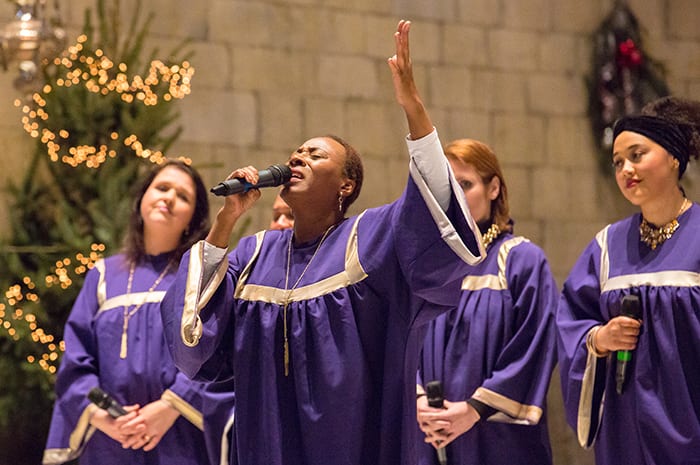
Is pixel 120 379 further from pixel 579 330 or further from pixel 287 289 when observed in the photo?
pixel 579 330

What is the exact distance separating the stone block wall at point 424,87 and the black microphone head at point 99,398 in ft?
7.42

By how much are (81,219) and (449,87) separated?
2.77 m

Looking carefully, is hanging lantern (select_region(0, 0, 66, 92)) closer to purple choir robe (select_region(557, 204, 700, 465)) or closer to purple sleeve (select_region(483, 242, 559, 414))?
purple sleeve (select_region(483, 242, 559, 414))

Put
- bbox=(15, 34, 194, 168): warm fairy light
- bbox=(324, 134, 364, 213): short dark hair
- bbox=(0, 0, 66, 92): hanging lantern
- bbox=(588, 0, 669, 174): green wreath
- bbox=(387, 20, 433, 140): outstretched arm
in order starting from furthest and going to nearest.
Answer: bbox=(588, 0, 669, 174): green wreath < bbox=(15, 34, 194, 168): warm fairy light < bbox=(0, 0, 66, 92): hanging lantern < bbox=(324, 134, 364, 213): short dark hair < bbox=(387, 20, 433, 140): outstretched arm

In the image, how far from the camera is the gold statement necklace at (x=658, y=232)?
13.0 feet

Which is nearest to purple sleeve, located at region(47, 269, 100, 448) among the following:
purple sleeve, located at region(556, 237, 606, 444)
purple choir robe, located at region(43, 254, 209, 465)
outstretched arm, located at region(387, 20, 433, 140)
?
purple choir robe, located at region(43, 254, 209, 465)

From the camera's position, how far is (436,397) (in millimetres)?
4117

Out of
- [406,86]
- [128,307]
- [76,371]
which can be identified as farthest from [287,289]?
[76,371]

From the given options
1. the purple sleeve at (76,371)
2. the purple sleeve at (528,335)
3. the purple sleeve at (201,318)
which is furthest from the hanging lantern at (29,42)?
the purple sleeve at (201,318)

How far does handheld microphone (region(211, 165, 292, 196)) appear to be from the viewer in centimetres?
308

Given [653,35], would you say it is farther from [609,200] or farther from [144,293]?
[144,293]

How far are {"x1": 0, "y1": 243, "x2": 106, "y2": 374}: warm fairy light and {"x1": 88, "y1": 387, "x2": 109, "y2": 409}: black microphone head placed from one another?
1323 mm

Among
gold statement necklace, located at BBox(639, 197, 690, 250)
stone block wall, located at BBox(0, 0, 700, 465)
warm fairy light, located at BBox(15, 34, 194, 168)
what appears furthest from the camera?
stone block wall, located at BBox(0, 0, 700, 465)

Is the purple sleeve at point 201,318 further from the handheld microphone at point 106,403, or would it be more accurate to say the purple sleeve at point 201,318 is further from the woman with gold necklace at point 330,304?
the handheld microphone at point 106,403
